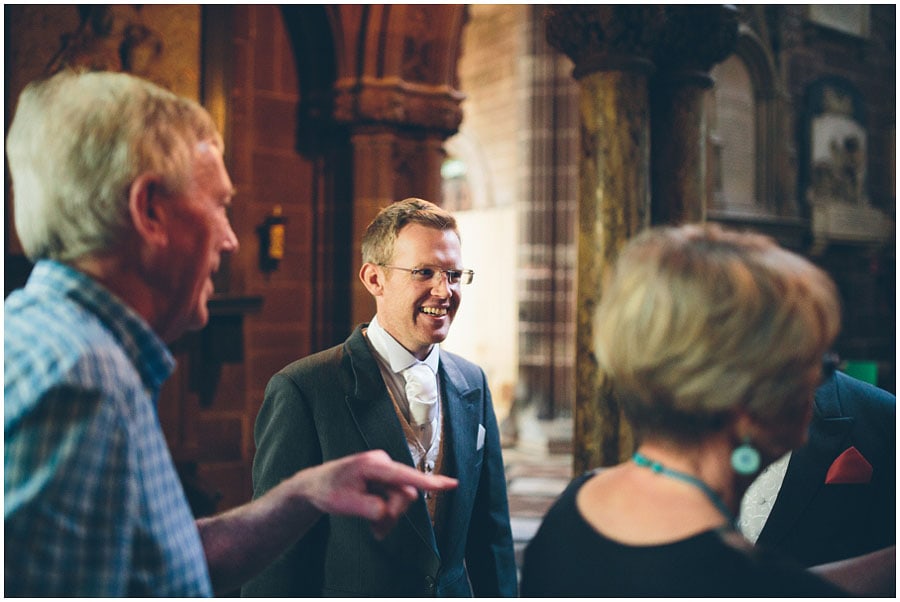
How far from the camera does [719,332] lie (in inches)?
38.2

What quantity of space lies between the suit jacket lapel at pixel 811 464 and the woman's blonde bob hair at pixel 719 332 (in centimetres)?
75

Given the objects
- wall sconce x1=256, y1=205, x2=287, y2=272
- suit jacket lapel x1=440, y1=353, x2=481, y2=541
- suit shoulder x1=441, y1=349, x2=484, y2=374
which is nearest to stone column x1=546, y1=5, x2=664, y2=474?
suit shoulder x1=441, y1=349, x2=484, y2=374

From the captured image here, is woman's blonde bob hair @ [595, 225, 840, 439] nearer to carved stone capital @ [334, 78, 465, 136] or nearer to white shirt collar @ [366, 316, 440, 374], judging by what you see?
white shirt collar @ [366, 316, 440, 374]

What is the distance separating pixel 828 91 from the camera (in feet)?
35.3

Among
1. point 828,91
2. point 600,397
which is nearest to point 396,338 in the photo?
point 600,397

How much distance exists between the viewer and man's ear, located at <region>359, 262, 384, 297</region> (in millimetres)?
2000

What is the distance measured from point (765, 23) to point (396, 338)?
9.66m

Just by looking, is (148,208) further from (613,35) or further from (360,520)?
(613,35)

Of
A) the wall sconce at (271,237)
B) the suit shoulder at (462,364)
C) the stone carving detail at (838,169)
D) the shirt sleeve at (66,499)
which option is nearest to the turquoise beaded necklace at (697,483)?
the shirt sleeve at (66,499)

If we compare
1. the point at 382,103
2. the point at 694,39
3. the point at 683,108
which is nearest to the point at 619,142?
the point at 683,108

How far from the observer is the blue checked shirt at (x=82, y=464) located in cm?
77

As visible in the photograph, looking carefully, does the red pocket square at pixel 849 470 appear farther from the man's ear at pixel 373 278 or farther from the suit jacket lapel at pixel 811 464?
the man's ear at pixel 373 278

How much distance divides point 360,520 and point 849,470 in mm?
1034

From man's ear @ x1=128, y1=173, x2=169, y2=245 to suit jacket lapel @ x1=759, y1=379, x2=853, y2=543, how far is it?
1.34 m
